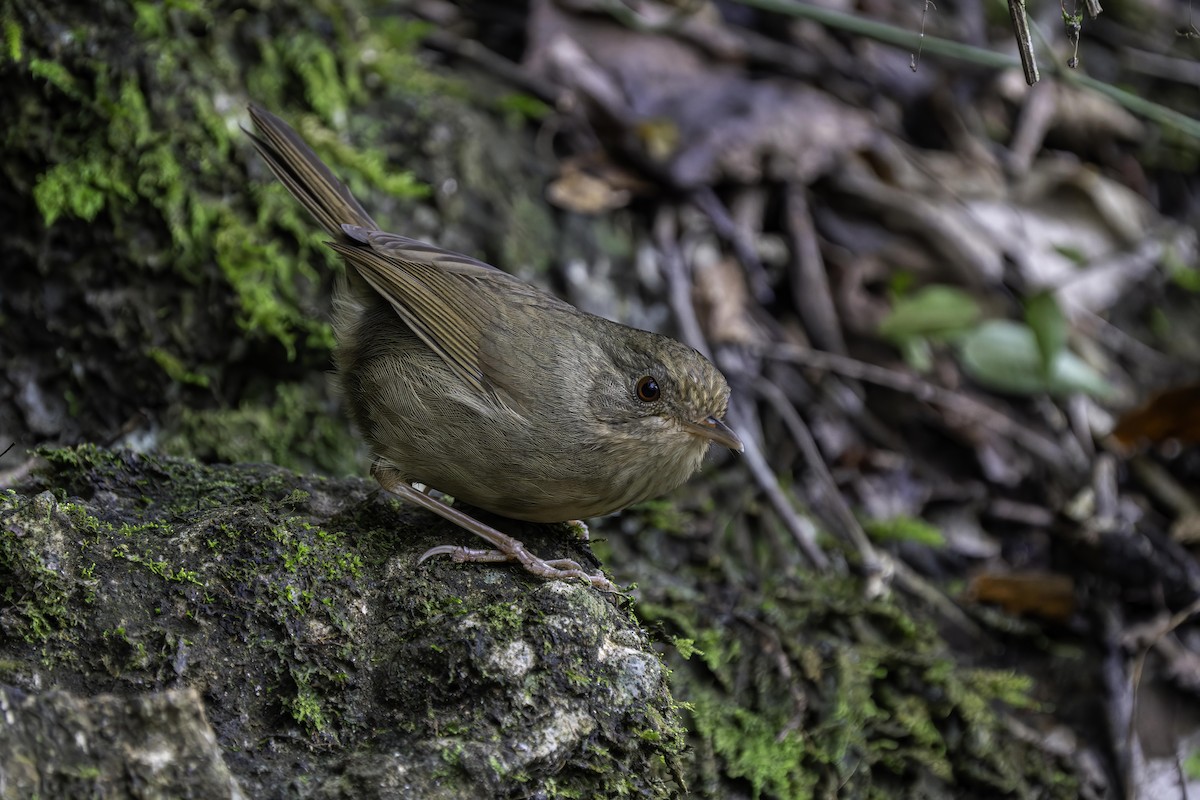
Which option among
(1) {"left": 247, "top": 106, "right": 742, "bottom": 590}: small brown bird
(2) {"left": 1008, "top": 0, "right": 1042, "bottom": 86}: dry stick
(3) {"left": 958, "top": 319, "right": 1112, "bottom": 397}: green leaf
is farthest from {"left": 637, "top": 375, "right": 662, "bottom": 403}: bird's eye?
(3) {"left": 958, "top": 319, "right": 1112, "bottom": 397}: green leaf

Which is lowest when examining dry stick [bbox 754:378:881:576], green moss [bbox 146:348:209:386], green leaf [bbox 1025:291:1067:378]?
dry stick [bbox 754:378:881:576]

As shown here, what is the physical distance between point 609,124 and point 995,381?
7.92ft

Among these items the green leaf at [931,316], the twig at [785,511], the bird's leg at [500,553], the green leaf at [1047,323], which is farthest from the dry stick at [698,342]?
the green leaf at [1047,323]

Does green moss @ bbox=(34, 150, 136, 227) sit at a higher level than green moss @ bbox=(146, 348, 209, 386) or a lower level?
higher

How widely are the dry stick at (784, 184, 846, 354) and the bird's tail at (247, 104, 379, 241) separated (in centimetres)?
284

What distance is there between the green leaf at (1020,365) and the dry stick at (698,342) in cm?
126

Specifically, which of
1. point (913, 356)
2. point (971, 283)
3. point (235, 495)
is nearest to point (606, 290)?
point (913, 356)

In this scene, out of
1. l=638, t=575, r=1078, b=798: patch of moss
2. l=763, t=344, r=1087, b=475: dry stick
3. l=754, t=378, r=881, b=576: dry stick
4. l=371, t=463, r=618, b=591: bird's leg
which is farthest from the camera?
l=763, t=344, r=1087, b=475: dry stick

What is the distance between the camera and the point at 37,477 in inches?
132

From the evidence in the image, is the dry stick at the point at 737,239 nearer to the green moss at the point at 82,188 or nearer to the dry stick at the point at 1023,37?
the green moss at the point at 82,188

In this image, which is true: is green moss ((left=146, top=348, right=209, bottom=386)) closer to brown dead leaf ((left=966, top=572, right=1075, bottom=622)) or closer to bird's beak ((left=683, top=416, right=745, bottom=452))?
bird's beak ((left=683, top=416, right=745, bottom=452))

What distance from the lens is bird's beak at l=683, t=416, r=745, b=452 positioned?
142 inches

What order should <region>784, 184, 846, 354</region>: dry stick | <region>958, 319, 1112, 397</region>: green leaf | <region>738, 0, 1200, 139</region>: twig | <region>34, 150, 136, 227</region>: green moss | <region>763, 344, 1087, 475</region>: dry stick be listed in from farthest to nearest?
<region>784, 184, 846, 354</region>: dry stick → <region>763, 344, 1087, 475</region>: dry stick → <region>958, 319, 1112, 397</region>: green leaf → <region>34, 150, 136, 227</region>: green moss → <region>738, 0, 1200, 139</region>: twig

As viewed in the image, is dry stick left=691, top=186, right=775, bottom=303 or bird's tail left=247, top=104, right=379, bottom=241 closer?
bird's tail left=247, top=104, right=379, bottom=241
